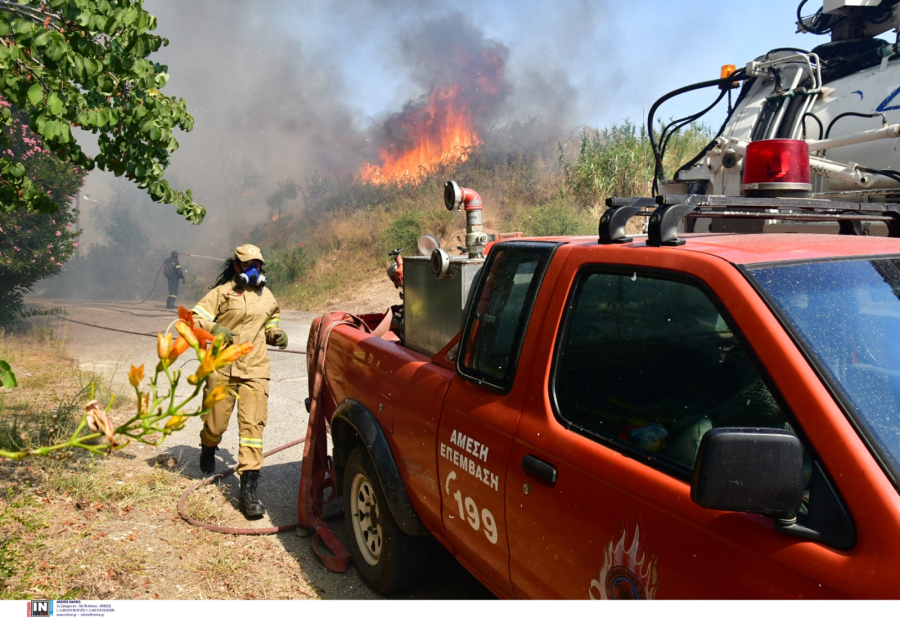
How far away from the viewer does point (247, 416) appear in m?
4.77

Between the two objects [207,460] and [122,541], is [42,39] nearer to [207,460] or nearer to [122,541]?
[122,541]

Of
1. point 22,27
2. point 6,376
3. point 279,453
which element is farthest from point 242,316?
point 6,376

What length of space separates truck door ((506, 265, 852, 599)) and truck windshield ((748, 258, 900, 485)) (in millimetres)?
145

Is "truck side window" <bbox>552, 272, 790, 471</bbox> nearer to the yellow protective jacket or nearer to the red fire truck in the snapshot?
the red fire truck

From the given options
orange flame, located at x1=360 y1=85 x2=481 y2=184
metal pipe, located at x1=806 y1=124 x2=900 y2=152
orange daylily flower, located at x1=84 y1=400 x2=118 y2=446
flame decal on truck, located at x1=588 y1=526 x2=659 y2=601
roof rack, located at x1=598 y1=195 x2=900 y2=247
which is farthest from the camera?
orange flame, located at x1=360 y1=85 x2=481 y2=184

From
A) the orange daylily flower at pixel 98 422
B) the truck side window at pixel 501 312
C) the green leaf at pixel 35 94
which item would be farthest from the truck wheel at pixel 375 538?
the green leaf at pixel 35 94

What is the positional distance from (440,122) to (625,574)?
26505 millimetres

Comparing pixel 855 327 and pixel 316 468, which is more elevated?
pixel 855 327

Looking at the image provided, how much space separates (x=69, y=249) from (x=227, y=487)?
29.2 ft

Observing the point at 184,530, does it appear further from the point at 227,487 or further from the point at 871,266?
the point at 871,266

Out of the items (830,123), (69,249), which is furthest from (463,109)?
(830,123)

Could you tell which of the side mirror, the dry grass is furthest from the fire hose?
the side mirror

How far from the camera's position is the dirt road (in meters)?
3.68

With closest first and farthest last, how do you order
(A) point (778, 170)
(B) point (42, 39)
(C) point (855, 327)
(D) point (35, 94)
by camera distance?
(C) point (855, 327) < (A) point (778, 170) < (B) point (42, 39) < (D) point (35, 94)
